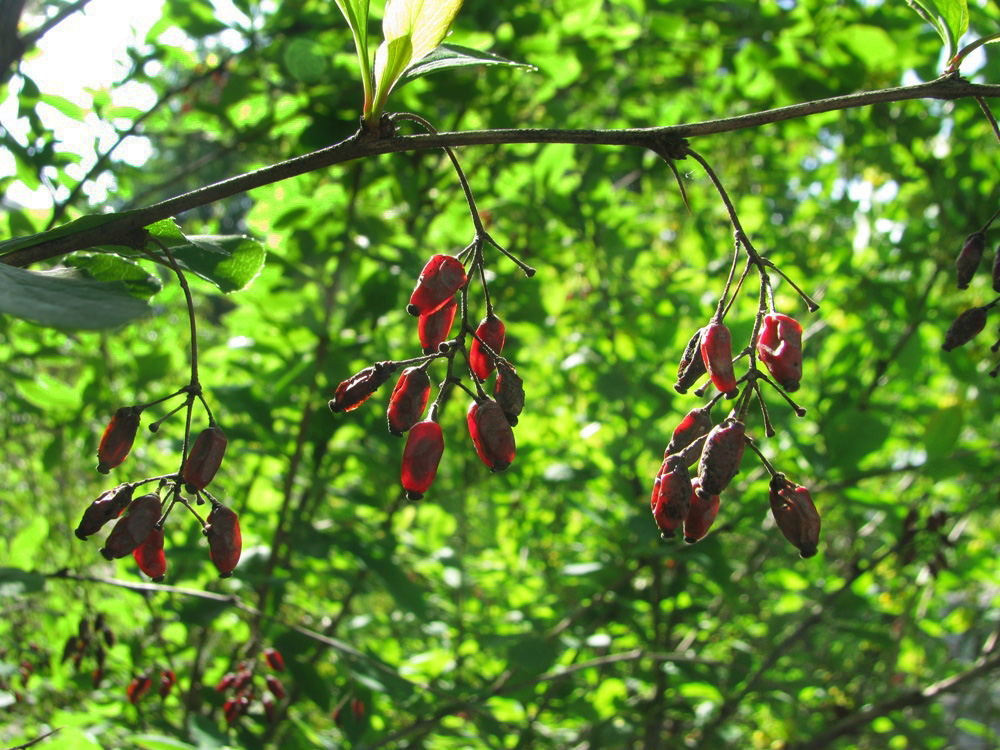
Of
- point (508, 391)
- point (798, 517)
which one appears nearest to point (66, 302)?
point (508, 391)

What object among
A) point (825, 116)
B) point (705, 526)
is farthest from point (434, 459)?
point (825, 116)

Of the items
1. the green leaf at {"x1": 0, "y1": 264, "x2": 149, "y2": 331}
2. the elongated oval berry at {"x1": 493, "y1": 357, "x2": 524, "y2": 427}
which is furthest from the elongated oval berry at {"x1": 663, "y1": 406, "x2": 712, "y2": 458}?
the green leaf at {"x1": 0, "y1": 264, "x2": 149, "y2": 331}

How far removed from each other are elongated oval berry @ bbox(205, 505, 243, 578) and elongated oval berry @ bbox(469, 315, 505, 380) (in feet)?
1.04

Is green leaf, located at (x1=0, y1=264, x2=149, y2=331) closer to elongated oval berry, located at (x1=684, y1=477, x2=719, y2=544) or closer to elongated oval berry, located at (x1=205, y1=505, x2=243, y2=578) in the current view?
elongated oval berry, located at (x1=205, y1=505, x2=243, y2=578)

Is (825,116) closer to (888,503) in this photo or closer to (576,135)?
(888,503)

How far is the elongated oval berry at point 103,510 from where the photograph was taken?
88 cm

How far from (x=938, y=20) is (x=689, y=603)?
218 centimetres

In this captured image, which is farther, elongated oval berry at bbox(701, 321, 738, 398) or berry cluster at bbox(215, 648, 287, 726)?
berry cluster at bbox(215, 648, 287, 726)

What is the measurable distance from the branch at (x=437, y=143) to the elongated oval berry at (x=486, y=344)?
0.72 feet

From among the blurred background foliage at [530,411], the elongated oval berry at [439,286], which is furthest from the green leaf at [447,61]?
the blurred background foliage at [530,411]

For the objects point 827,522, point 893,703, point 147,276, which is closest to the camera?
point 147,276

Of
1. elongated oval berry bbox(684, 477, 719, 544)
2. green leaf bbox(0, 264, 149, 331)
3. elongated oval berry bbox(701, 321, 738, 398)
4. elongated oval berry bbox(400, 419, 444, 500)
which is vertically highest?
elongated oval berry bbox(701, 321, 738, 398)

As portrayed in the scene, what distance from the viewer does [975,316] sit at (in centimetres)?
92

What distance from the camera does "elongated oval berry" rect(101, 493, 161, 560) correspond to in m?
0.85
